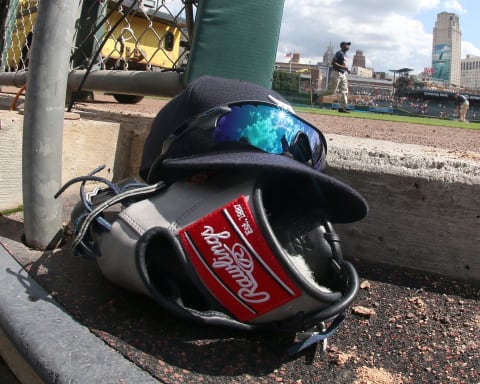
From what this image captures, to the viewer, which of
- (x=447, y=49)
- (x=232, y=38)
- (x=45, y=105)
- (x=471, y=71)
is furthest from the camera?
(x=471, y=71)

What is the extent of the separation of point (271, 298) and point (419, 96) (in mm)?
53724

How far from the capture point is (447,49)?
10438cm

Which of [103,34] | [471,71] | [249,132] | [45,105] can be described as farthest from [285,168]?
[471,71]

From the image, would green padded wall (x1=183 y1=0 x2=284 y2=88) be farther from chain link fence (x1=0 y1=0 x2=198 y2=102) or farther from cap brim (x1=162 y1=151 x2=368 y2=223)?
cap brim (x1=162 y1=151 x2=368 y2=223)

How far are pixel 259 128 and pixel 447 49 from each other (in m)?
118

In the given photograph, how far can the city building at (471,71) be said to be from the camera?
366ft

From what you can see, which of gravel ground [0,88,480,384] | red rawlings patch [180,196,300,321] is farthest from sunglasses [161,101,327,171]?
gravel ground [0,88,480,384]

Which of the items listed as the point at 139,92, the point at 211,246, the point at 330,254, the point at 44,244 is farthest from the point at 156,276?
the point at 139,92

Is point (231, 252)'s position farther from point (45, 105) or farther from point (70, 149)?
point (70, 149)

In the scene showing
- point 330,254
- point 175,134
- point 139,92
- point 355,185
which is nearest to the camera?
point 330,254

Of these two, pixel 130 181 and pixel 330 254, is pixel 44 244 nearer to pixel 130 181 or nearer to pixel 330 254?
pixel 130 181

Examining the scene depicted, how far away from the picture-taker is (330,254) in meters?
1.19

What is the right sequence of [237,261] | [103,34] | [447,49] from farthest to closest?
1. [447,49]
2. [103,34]
3. [237,261]

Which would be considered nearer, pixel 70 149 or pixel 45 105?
pixel 45 105
